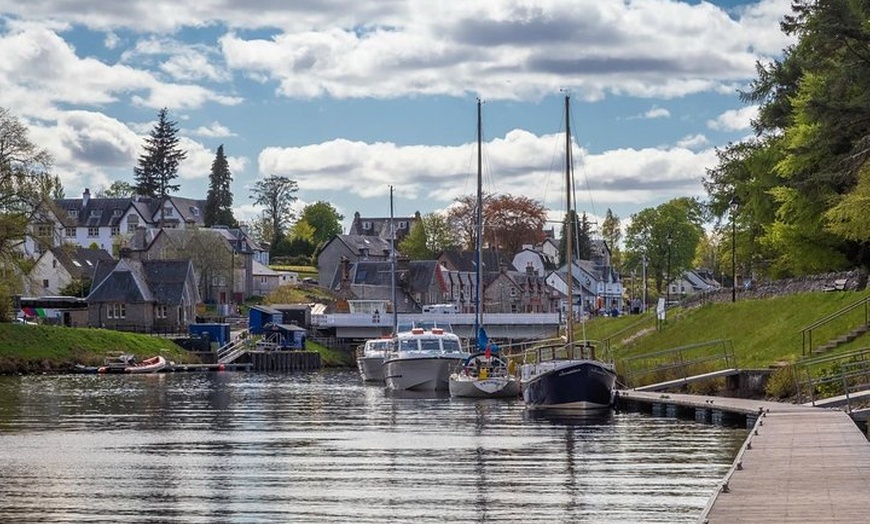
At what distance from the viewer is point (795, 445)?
3412 centimetres

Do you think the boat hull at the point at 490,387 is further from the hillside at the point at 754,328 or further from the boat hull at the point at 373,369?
the boat hull at the point at 373,369

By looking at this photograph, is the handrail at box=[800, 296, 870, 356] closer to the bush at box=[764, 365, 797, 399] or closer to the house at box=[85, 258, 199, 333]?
the bush at box=[764, 365, 797, 399]

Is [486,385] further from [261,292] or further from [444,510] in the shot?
[261,292]

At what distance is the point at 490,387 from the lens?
242 feet

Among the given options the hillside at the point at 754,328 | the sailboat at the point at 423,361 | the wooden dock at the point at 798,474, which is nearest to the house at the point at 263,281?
the hillside at the point at 754,328

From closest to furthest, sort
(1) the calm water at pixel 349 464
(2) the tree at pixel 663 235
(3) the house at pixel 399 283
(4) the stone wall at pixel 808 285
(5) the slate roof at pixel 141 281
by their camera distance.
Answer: (1) the calm water at pixel 349 464
(4) the stone wall at pixel 808 285
(5) the slate roof at pixel 141 281
(3) the house at pixel 399 283
(2) the tree at pixel 663 235

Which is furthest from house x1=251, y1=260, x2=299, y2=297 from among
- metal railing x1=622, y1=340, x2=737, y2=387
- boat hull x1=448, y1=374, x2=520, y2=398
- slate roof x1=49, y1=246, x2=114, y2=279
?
metal railing x1=622, y1=340, x2=737, y2=387

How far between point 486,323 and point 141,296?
102 feet

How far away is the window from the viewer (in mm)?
140500

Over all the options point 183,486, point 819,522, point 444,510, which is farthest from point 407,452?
point 819,522

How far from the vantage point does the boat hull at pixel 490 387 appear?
7350cm

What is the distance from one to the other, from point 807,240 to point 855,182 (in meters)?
12.7

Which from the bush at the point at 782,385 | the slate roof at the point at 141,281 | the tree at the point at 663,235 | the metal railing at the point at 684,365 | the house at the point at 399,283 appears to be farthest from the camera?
the tree at the point at 663,235

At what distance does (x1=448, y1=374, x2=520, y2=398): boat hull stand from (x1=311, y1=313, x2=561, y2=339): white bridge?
63.5 m
